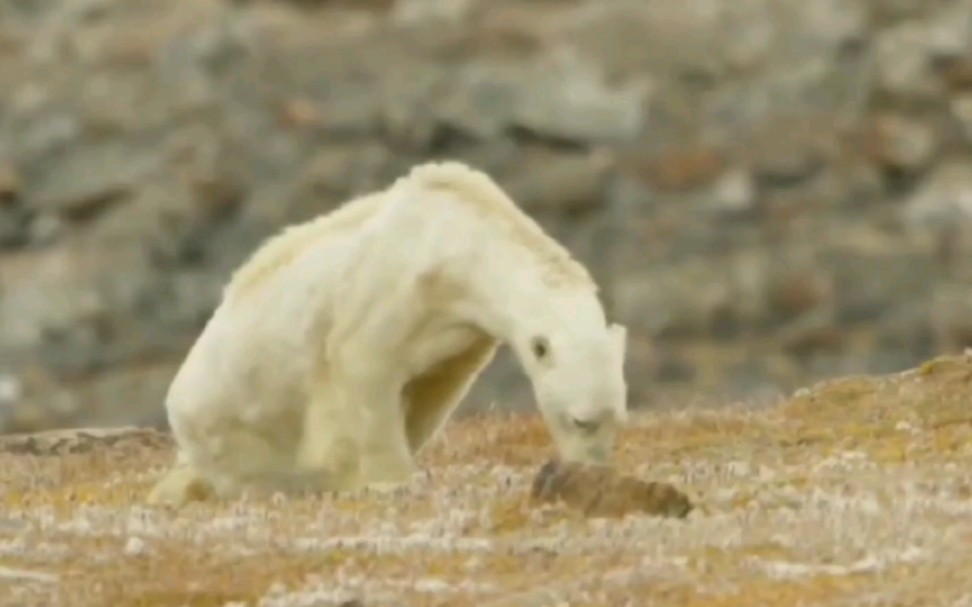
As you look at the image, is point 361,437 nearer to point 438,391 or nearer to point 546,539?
point 438,391

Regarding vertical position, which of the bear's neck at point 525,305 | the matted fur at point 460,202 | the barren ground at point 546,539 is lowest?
the barren ground at point 546,539

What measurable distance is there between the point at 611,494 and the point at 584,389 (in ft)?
5.55

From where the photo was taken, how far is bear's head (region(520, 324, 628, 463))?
16.9 meters

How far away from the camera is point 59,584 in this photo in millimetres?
13336

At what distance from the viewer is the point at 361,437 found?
58.8ft

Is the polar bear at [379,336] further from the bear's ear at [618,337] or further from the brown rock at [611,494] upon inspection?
the brown rock at [611,494]

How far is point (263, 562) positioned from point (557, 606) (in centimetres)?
195

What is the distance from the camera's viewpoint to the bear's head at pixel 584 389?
55.3ft

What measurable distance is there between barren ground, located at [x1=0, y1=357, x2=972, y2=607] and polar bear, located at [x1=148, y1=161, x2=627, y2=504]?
20.4 inches

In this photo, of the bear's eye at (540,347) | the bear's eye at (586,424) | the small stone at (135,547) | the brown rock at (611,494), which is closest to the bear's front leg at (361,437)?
the bear's eye at (540,347)

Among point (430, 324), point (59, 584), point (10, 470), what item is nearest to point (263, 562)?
point (59, 584)

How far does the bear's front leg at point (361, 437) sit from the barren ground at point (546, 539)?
312 mm

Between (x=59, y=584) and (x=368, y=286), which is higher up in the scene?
(x=368, y=286)

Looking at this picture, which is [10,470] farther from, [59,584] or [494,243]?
[59,584]
